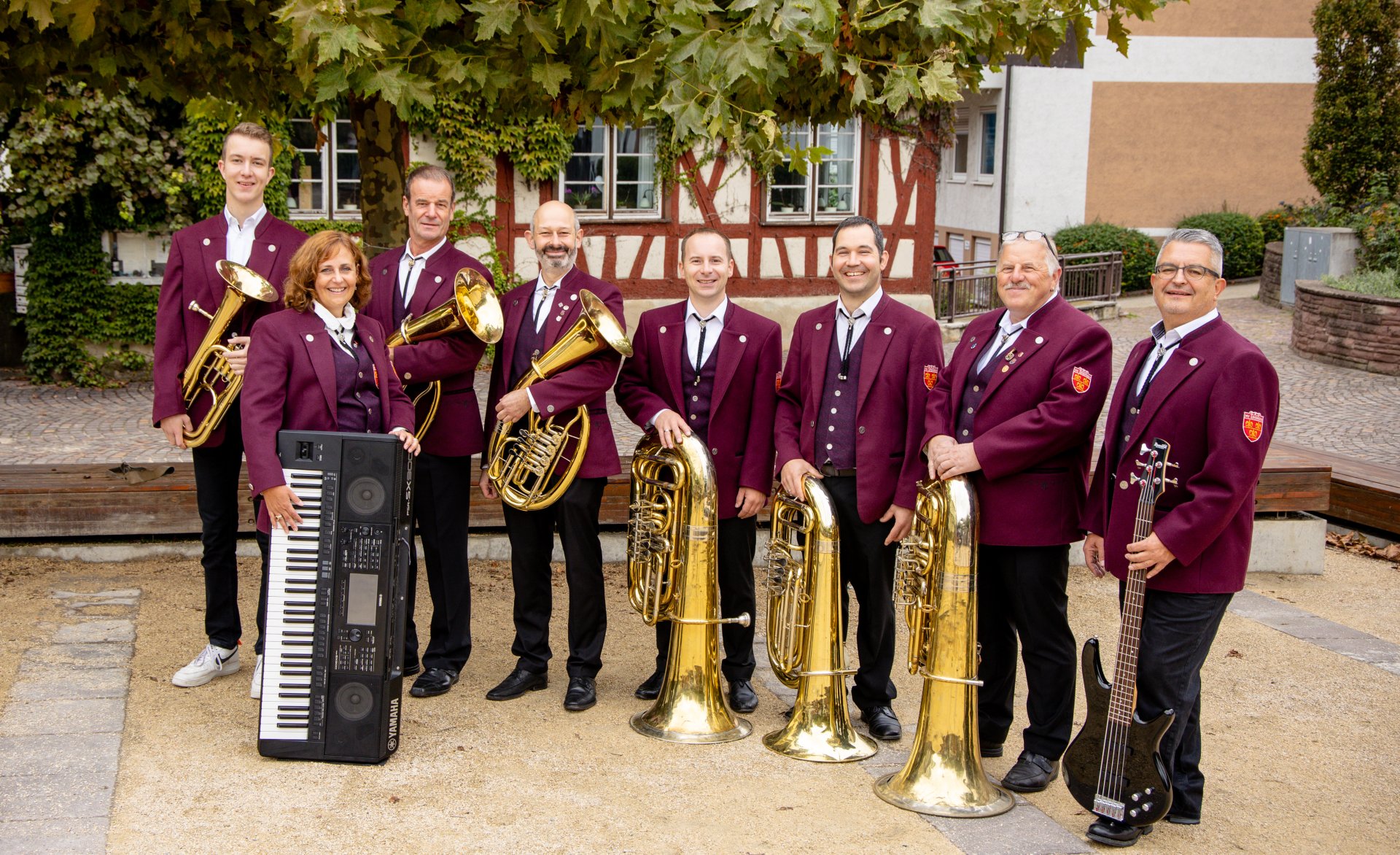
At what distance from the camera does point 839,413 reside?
5.55 meters

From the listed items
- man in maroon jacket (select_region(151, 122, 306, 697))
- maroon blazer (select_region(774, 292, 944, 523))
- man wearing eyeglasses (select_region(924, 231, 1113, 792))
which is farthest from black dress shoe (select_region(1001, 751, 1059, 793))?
man in maroon jacket (select_region(151, 122, 306, 697))

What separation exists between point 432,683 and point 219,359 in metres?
1.62

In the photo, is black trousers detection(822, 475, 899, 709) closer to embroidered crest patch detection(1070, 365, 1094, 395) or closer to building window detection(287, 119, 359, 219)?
embroidered crest patch detection(1070, 365, 1094, 395)

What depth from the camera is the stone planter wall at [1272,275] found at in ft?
74.2

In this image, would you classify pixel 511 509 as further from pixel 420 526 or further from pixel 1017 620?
pixel 1017 620

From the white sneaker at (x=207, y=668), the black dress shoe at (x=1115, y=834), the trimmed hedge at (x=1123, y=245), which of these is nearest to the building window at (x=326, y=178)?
the white sneaker at (x=207, y=668)

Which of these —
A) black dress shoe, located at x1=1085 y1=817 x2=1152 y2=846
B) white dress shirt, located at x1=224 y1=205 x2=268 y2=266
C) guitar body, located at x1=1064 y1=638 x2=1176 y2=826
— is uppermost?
white dress shirt, located at x1=224 y1=205 x2=268 y2=266

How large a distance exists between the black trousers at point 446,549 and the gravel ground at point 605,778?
22 cm

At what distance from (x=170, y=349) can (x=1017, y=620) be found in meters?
3.59

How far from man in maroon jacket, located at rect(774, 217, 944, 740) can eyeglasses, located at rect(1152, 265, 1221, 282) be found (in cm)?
108

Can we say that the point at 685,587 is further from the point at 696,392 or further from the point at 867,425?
the point at 867,425

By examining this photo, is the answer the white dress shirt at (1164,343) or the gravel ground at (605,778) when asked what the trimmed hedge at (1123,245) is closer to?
the gravel ground at (605,778)

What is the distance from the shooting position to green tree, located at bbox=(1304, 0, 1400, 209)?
21125 mm

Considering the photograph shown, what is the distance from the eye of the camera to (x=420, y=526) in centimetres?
610
